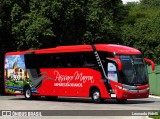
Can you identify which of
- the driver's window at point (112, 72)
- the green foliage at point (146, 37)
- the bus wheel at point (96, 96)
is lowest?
the bus wheel at point (96, 96)

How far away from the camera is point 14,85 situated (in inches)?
1334

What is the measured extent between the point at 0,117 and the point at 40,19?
2489 cm

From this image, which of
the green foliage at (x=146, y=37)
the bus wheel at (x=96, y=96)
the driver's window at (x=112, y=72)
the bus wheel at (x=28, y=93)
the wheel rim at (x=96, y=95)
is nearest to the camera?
the driver's window at (x=112, y=72)

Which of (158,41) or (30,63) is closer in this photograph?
(30,63)

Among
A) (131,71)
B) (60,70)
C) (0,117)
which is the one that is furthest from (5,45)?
(0,117)

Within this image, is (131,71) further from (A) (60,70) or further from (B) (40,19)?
(B) (40,19)

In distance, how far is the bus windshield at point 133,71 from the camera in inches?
1011

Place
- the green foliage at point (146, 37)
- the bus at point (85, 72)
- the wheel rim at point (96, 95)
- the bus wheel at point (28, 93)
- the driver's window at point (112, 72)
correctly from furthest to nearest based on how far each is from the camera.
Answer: the green foliage at point (146, 37), the bus wheel at point (28, 93), the wheel rim at point (96, 95), the bus at point (85, 72), the driver's window at point (112, 72)

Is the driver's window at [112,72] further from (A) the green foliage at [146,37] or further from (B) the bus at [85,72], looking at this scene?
(A) the green foliage at [146,37]

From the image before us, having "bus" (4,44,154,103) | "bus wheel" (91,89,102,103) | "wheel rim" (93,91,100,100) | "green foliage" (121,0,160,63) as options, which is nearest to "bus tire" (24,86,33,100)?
"bus" (4,44,154,103)

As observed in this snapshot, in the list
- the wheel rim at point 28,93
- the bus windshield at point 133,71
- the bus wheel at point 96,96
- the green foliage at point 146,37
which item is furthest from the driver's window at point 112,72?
the green foliage at point 146,37

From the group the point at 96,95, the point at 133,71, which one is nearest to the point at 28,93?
the point at 96,95

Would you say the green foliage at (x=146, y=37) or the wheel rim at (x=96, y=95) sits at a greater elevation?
the green foliage at (x=146, y=37)

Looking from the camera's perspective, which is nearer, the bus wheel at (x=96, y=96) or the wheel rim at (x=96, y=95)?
the bus wheel at (x=96, y=96)
